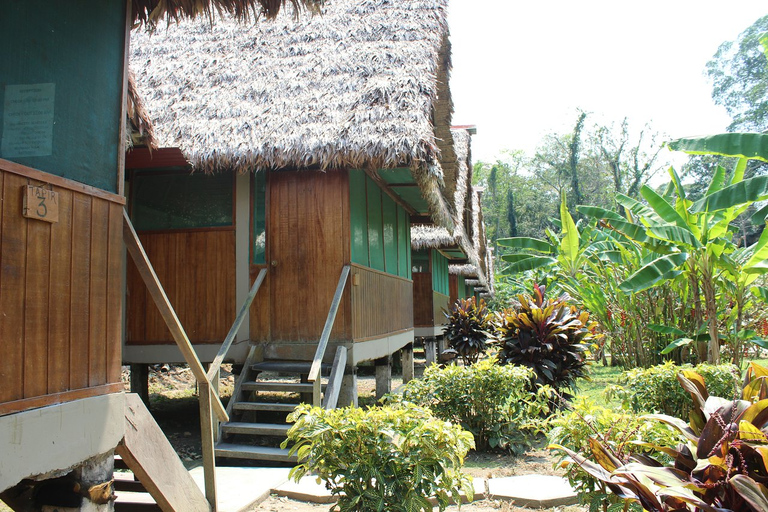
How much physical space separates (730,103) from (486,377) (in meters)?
36.8

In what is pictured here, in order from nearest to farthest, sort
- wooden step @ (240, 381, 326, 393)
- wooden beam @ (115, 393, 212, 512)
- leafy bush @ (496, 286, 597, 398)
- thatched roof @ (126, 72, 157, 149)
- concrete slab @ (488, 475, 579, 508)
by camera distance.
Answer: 1. wooden beam @ (115, 393, 212, 512)
2. concrete slab @ (488, 475, 579, 508)
3. thatched roof @ (126, 72, 157, 149)
4. wooden step @ (240, 381, 326, 393)
5. leafy bush @ (496, 286, 597, 398)

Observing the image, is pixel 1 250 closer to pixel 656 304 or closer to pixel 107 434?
pixel 107 434

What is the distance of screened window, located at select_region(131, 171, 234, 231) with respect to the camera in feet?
22.7

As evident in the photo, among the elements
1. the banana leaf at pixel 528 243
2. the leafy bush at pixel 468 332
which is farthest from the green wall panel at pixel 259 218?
the banana leaf at pixel 528 243

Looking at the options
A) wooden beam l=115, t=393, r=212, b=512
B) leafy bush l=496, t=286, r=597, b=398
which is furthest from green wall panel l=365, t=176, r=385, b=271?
wooden beam l=115, t=393, r=212, b=512

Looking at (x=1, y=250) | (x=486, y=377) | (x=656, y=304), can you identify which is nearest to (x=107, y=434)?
(x=1, y=250)

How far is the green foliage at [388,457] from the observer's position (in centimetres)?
285

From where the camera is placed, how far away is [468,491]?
9.40 ft

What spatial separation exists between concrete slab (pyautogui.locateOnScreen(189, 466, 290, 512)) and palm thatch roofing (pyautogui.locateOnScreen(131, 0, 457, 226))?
10.0ft

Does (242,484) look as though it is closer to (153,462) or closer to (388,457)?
(153,462)

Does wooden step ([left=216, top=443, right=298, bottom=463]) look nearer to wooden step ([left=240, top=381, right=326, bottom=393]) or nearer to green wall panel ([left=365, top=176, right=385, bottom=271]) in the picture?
wooden step ([left=240, top=381, right=326, bottom=393])

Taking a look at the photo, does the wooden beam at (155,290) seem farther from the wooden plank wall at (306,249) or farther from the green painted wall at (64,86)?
the wooden plank wall at (306,249)

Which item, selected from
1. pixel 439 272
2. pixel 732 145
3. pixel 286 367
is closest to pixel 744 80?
pixel 439 272

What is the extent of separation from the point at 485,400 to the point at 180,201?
4.26 m
